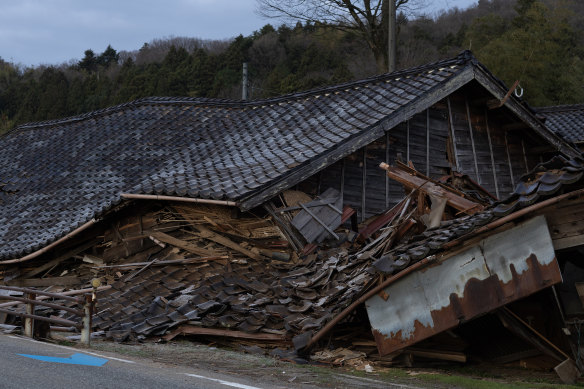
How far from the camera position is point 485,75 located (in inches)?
622

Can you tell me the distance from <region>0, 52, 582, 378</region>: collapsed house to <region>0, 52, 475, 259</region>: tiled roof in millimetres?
66

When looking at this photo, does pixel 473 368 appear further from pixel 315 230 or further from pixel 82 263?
pixel 82 263

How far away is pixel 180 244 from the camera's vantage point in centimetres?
1412

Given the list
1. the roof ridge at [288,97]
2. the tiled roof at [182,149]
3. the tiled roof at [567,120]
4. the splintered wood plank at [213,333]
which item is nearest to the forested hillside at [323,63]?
the tiled roof at [567,120]

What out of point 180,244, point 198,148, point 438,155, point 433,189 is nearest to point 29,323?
point 180,244

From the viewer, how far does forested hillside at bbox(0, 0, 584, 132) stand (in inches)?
1502

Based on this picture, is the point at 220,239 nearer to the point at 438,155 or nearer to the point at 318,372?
the point at 318,372

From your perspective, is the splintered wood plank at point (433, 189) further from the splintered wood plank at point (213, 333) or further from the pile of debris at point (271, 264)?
the splintered wood plank at point (213, 333)

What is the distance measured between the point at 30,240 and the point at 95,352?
8.06 metres

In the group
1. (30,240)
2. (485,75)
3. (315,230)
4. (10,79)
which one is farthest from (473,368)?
(10,79)

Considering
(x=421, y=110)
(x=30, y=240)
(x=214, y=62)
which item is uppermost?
(x=214, y=62)

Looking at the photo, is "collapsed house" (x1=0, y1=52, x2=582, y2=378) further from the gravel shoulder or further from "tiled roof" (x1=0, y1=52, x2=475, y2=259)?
the gravel shoulder

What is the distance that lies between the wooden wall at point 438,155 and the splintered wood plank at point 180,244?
2445mm

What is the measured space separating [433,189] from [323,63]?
1472 inches
